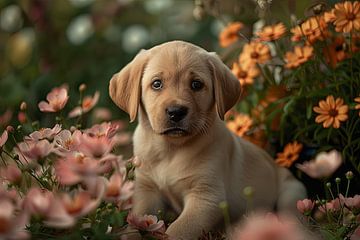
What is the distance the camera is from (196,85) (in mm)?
2432

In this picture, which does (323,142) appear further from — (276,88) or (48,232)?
(48,232)

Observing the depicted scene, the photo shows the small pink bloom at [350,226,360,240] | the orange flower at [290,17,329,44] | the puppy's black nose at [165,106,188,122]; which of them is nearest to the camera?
the small pink bloom at [350,226,360,240]

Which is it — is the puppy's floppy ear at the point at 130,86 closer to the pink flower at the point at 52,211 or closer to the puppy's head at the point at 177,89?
the puppy's head at the point at 177,89

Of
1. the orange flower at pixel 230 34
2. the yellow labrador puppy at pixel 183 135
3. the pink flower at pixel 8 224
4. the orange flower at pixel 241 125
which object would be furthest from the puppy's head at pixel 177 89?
the pink flower at pixel 8 224

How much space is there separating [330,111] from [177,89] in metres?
0.77

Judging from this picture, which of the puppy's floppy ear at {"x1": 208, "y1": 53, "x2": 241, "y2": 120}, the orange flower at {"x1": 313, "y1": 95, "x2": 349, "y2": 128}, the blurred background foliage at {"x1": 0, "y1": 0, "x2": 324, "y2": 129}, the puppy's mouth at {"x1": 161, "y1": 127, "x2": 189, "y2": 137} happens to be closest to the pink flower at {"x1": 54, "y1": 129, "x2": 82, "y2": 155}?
the puppy's mouth at {"x1": 161, "y1": 127, "x2": 189, "y2": 137}

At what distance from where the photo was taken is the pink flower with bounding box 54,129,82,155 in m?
1.97

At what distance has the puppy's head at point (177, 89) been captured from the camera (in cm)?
234

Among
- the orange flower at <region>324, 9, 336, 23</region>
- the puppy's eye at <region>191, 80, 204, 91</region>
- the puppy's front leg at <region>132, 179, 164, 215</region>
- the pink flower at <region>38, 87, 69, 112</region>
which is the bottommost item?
the puppy's front leg at <region>132, 179, 164, 215</region>

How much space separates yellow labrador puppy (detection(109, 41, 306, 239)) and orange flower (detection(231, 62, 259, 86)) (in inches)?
21.2

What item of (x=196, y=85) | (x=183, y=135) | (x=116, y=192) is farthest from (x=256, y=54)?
(x=116, y=192)

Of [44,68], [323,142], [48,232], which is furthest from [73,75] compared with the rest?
[48,232]

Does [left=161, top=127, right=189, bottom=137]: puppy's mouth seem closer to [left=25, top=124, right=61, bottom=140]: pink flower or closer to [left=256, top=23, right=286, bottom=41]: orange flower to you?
[left=25, top=124, right=61, bottom=140]: pink flower

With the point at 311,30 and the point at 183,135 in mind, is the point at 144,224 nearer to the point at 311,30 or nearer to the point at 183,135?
the point at 183,135
